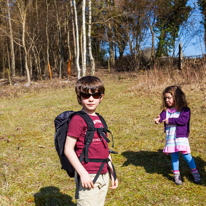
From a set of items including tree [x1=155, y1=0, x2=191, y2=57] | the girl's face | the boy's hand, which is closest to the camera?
the boy's hand

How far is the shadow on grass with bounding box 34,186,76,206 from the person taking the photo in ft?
10.2

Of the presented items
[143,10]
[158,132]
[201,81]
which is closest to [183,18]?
[143,10]

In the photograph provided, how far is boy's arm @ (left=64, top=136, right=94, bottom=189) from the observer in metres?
1.64

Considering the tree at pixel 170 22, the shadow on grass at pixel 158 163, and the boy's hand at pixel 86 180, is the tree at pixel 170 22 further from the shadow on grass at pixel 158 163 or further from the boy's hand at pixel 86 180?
the boy's hand at pixel 86 180

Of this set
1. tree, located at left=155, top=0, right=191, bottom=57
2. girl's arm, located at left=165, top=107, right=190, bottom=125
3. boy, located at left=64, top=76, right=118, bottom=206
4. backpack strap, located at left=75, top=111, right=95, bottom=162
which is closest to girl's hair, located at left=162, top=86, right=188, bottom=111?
girl's arm, located at left=165, top=107, right=190, bottom=125

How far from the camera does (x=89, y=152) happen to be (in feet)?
5.89

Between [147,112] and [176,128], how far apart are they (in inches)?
193

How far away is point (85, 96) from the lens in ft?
6.13

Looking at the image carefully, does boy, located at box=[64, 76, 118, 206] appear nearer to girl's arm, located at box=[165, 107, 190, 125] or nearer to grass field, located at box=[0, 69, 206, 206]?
grass field, located at box=[0, 69, 206, 206]

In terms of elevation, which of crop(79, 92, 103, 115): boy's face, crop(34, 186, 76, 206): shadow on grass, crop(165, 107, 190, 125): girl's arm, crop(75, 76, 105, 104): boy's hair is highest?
crop(75, 76, 105, 104): boy's hair

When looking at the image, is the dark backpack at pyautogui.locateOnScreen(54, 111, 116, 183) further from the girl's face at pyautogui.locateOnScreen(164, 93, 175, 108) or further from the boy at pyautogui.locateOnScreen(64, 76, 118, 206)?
the girl's face at pyautogui.locateOnScreen(164, 93, 175, 108)

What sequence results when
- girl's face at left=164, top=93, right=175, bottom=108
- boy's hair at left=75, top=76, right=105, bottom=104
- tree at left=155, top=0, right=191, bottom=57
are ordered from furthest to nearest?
1. tree at left=155, top=0, right=191, bottom=57
2. girl's face at left=164, top=93, right=175, bottom=108
3. boy's hair at left=75, top=76, right=105, bottom=104

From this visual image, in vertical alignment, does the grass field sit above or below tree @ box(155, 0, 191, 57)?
below

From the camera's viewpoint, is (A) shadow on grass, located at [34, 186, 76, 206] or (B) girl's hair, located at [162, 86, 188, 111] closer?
(A) shadow on grass, located at [34, 186, 76, 206]
